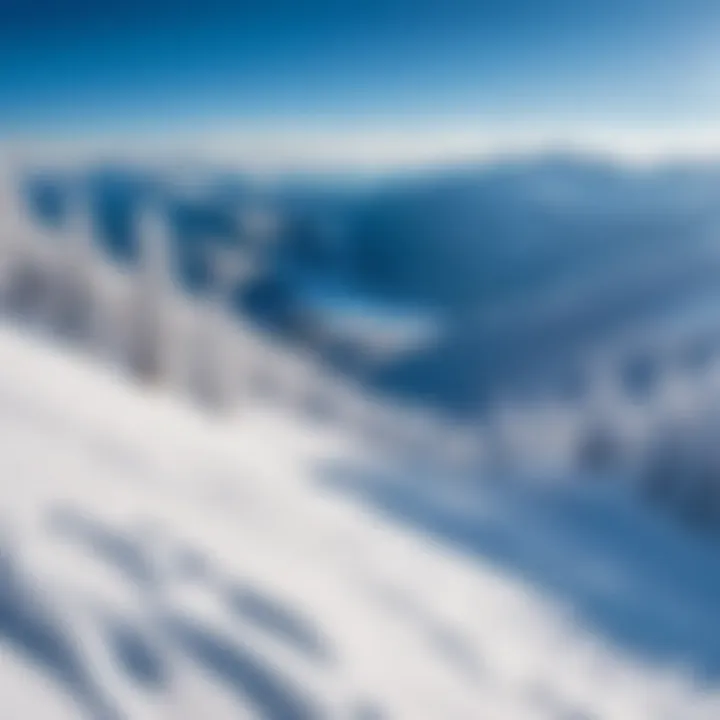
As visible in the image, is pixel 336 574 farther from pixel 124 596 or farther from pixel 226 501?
pixel 124 596

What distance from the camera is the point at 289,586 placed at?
53.0 inches

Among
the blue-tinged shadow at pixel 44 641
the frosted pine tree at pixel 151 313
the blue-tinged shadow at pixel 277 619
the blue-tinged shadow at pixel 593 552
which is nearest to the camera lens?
the blue-tinged shadow at pixel 44 641

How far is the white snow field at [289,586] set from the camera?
42.1 inches

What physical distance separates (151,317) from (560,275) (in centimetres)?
676

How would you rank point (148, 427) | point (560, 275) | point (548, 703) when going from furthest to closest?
1. point (560, 275)
2. point (148, 427)
3. point (548, 703)

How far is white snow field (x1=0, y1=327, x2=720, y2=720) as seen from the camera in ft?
3.51

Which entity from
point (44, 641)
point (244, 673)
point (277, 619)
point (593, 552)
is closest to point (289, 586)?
point (277, 619)

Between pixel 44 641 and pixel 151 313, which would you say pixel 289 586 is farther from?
pixel 151 313

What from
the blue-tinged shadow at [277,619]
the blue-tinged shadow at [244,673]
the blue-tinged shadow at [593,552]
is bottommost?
the blue-tinged shadow at [244,673]

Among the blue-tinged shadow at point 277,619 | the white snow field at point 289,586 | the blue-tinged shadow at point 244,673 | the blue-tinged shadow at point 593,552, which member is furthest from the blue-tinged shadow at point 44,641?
the blue-tinged shadow at point 593,552

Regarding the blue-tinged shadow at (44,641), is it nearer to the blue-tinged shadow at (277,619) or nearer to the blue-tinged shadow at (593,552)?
the blue-tinged shadow at (277,619)

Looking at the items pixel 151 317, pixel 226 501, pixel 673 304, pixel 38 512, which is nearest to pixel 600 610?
pixel 226 501

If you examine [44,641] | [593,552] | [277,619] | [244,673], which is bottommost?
[44,641]

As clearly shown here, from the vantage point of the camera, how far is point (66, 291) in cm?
322
